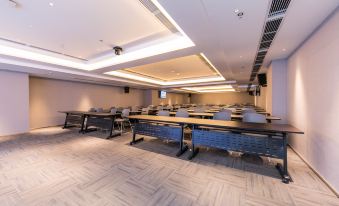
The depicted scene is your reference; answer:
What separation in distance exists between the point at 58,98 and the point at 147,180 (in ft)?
25.4

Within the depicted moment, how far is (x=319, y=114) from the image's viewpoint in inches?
102

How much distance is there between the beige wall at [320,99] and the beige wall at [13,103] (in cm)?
930

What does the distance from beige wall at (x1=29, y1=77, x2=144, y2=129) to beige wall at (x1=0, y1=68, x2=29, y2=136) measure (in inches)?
31.7

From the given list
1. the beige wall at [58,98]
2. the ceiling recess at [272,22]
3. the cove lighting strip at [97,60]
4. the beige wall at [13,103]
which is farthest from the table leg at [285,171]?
the beige wall at [58,98]

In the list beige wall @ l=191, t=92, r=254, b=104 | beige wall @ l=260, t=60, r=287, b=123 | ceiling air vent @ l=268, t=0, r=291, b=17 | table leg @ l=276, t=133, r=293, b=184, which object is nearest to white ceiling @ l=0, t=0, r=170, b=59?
ceiling air vent @ l=268, t=0, r=291, b=17

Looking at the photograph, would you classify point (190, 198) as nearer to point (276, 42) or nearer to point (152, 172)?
point (152, 172)

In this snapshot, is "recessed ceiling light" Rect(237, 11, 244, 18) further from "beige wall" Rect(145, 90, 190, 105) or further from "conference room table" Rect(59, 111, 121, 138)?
"beige wall" Rect(145, 90, 190, 105)

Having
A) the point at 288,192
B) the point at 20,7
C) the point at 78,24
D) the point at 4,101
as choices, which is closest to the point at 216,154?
the point at 288,192

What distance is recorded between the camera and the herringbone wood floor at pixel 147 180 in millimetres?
1981

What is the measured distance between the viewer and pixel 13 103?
578 centimetres

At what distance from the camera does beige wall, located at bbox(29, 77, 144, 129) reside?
6875 millimetres

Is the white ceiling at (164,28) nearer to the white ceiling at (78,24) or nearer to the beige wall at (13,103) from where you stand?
the white ceiling at (78,24)

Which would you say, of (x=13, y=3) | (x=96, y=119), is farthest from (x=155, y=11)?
(x=96, y=119)

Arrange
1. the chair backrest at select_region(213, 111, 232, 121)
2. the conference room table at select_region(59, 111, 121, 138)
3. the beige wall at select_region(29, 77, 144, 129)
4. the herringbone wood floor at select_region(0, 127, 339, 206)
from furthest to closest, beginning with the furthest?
the beige wall at select_region(29, 77, 144, 129) → the conference room table at select_region(59, 111, 121, 138) → the chair backrest at select_region(213, 111, 232, 121) → the herringbone wood floor at select_region(0, 127, 339, 206)
